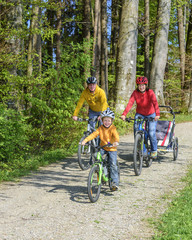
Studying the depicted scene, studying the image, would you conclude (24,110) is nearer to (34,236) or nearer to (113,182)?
(113,182)

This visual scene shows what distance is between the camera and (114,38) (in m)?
30.5

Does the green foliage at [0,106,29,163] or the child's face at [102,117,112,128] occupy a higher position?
the child's face at [102,117,112,128]

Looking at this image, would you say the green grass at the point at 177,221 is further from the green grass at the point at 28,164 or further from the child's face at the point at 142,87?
the green grass at the point at 28,164

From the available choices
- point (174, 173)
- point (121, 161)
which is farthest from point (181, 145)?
point (174, 173)

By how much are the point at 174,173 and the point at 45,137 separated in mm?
4198

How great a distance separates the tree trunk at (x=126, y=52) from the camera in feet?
50.8

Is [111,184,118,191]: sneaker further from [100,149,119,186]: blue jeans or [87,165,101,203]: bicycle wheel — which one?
[87,165,101,203]: bicycle wheel

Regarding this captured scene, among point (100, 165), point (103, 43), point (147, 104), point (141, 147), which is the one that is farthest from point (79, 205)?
point (103, 43)

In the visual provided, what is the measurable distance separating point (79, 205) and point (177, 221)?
1636 millimetres

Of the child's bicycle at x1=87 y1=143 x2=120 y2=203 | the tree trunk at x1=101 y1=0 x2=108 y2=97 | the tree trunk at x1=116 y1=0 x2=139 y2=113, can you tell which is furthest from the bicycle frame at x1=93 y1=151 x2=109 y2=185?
the tree trunk at x1=101 y1=0 x2=108 y2=97

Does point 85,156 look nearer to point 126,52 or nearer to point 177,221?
point 177,221

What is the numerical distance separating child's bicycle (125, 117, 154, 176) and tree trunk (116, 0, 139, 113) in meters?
7.49

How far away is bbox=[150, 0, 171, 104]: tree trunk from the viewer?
64.2ft

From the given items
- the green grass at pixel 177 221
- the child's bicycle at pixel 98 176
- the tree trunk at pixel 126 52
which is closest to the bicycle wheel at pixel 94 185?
the child's bicycle at pixel 98 176
